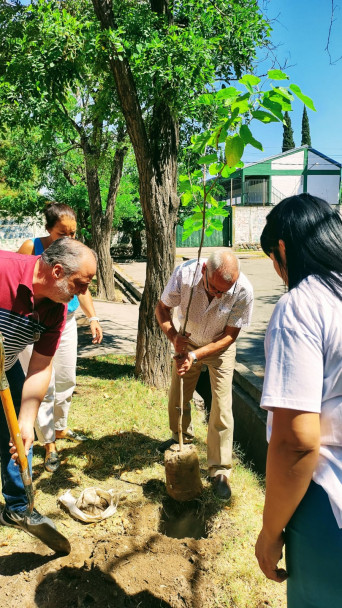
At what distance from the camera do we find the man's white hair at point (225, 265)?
123 inches

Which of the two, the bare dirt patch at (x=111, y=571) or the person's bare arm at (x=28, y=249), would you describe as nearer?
the bare dirt patch at (x=111, y=571)

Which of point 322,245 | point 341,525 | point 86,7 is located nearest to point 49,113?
point 86,7

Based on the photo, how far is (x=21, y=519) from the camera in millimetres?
2691

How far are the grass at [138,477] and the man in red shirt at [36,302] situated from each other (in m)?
0.78

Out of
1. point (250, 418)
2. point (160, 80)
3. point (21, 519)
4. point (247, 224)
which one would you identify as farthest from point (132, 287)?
point (247, 224)

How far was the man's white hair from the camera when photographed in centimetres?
313

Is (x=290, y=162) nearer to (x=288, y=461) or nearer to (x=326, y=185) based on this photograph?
(x=326, y=185)

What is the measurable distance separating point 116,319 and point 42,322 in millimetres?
7076

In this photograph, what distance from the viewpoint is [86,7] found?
23.1 ft

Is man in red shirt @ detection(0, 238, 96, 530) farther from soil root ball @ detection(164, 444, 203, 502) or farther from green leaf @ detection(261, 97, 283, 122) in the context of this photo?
green leaf @ detection(261, 97, 283, 122)

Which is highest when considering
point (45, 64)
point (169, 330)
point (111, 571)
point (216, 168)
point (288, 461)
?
point (45, 64)

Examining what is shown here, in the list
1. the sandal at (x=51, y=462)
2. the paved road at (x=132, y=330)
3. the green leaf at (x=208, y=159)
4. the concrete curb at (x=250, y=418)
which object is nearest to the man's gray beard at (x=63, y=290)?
the green leaf at (x=208, y=159)

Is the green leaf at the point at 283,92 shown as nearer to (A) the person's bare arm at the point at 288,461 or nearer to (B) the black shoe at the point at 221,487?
(A) the person's bare arm at the point at 288,461

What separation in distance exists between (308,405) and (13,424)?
60.4 inches
